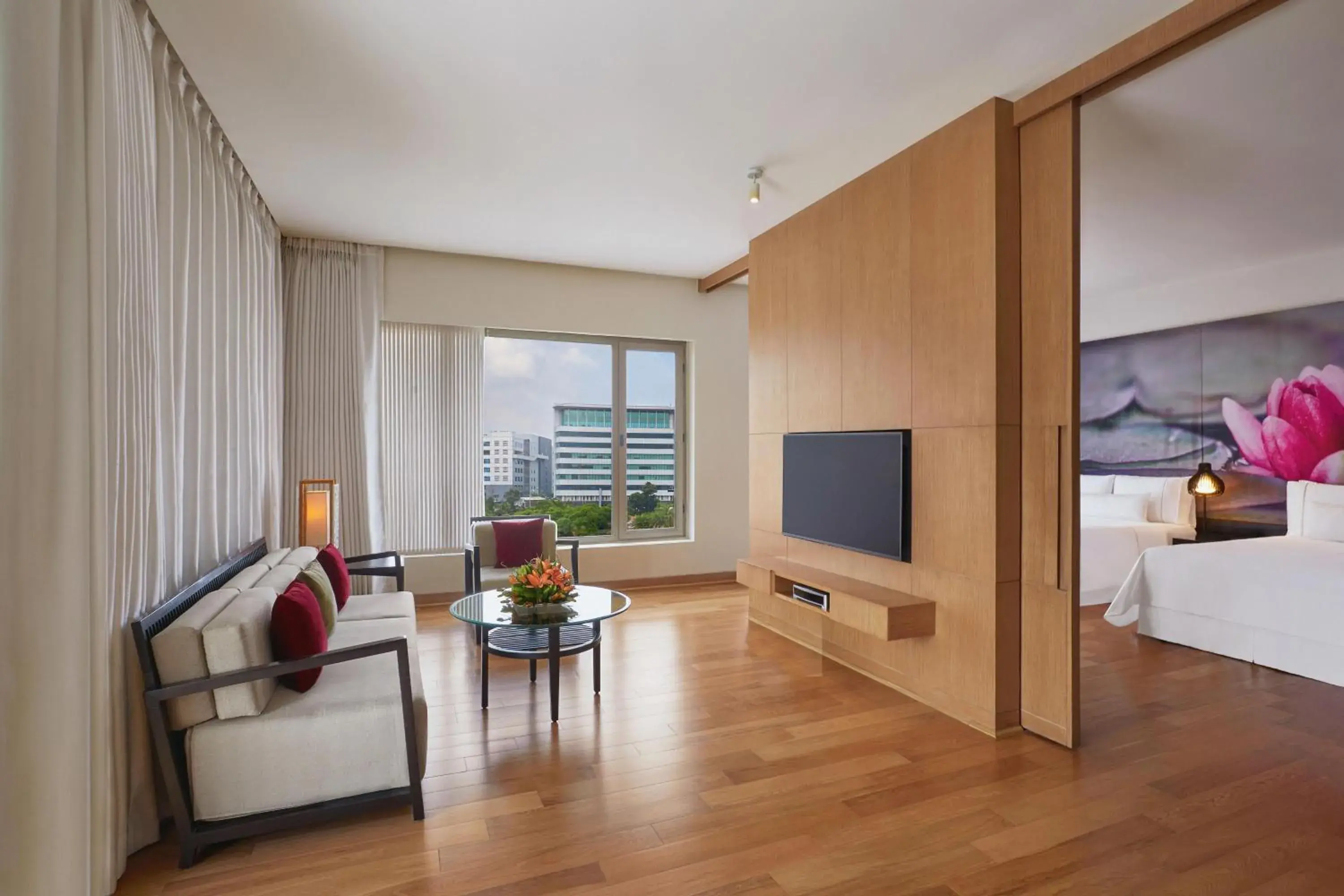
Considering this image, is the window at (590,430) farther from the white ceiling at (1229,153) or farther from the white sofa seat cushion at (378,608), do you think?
the white ceiling at (1229,153)

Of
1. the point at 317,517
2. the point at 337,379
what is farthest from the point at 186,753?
the point at 337,379

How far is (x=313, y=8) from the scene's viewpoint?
8.18 ft

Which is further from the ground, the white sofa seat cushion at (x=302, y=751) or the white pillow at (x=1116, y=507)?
the white pillow at (x=1116, y=507)

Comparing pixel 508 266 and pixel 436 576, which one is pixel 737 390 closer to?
pixel 508 266

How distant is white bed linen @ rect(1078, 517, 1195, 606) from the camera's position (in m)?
5.48

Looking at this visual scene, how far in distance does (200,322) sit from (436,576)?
311 centimetres

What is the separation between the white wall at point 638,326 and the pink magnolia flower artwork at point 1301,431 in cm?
409

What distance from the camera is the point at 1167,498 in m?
6.01

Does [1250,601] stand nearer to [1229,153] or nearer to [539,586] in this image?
[1229,153]

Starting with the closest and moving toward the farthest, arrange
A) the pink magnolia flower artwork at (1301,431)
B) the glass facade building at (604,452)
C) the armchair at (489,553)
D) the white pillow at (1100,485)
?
the armchair at (489,553) < the pink magnolia flower artwork at (1301,431) < the glass facade building at (604,452) < the white pillow at (1100,485)

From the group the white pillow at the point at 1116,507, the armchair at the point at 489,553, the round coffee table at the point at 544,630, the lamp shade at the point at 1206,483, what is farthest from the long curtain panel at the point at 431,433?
the lamp shade at the point at 1206,483

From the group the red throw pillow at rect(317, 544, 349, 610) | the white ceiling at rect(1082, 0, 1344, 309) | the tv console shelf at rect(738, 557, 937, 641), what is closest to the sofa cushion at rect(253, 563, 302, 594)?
the red throw pillow at rect(317, 544, 349, 610)

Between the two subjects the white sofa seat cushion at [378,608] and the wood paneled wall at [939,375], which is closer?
the wood paneled wall at [939,375]

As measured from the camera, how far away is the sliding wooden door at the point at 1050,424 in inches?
114
